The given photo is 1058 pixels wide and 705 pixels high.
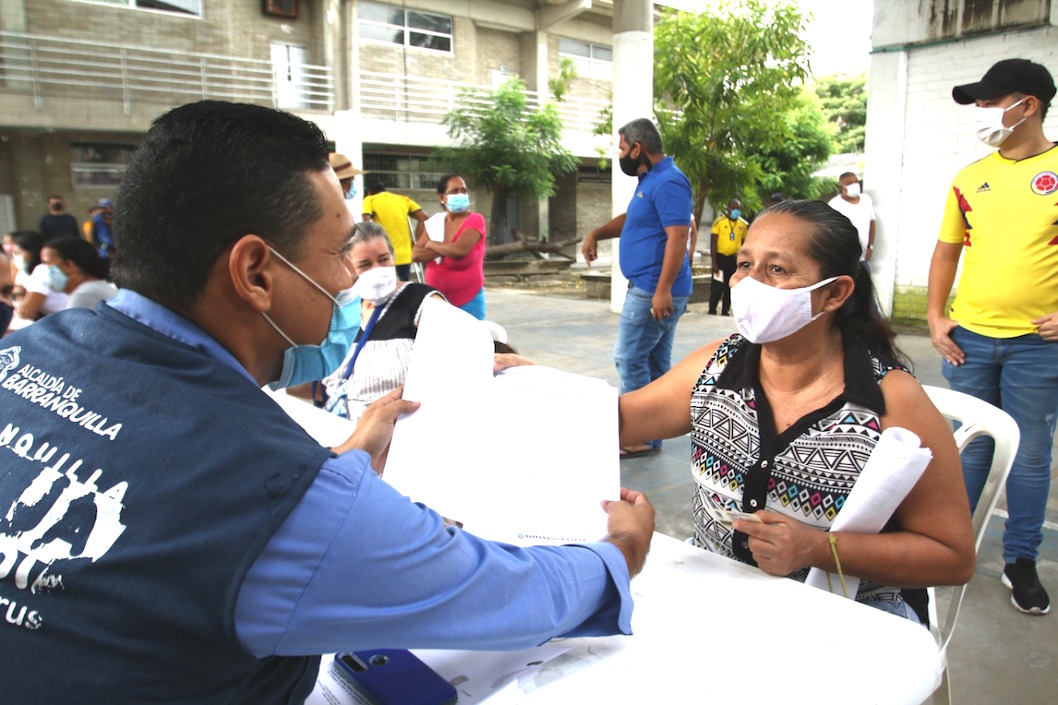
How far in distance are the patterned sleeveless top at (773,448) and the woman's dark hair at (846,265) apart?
0.25 feet

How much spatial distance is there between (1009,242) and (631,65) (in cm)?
676

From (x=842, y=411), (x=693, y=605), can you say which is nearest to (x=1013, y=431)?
(x=842, y=411)

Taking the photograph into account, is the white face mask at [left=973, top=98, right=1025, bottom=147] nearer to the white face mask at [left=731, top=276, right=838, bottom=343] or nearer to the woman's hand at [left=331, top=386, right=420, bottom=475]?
the white face mask at [left=731, top=276, right=838, bottom=343]

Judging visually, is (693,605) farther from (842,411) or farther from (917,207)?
(917,207)

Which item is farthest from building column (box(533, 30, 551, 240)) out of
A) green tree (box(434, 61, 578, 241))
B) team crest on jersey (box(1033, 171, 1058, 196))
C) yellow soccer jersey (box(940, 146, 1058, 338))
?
team crest on jersey (box(1033, 171, 1058, 196))

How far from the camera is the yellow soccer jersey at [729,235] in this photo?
9.27 meters

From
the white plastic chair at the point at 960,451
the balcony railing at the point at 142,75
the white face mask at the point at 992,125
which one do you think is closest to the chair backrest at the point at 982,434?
the white plastic chair at the point at 960,451

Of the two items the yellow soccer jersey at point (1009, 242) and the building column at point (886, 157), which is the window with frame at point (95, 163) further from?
the yellow soccer jersey at point (1009, 242)

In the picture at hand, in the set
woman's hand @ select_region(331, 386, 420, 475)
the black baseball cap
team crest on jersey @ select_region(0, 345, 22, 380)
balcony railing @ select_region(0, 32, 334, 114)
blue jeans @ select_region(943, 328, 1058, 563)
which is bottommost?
blue jeans @ select_region(943, 328, 1058, 563)

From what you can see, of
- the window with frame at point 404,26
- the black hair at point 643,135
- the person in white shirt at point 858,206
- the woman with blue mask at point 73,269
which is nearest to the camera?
the black hair at point 643,135

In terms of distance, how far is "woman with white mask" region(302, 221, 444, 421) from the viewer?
2.74 meters

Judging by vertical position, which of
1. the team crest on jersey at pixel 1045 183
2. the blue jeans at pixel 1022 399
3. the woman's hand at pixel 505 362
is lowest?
the blue jeans at pixel 1022 399

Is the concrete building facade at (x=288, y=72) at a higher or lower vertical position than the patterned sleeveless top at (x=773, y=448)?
higher

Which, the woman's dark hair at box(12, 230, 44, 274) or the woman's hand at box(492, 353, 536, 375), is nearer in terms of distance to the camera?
the woman's hand at box(492, 353, 536, 375)
